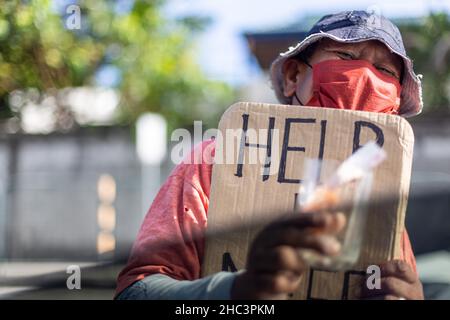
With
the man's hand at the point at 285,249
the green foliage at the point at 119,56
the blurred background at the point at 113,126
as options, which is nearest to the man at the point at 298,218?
the man's hand at the point at 285,249

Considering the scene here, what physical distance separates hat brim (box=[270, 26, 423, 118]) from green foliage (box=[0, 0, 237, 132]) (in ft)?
4.26

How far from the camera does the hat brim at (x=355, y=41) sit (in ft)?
5.81

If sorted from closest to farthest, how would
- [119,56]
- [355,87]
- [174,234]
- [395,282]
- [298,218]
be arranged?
[298,218], [395,282], [174,234], [355,87], [119,56]

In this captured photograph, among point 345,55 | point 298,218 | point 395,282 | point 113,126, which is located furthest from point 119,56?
point 298,218

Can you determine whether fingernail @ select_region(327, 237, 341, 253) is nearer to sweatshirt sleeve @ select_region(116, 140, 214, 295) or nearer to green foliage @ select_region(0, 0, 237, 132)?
sweatshirt sleeve @ select_region(116, 140, 214, 295)

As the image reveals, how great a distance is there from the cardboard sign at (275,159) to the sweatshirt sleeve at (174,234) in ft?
0.11

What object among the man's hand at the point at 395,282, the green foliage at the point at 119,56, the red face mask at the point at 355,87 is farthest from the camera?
the green foliage at the point at 119,56

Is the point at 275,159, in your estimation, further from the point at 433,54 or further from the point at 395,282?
the point at 433,54

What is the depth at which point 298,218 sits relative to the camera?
4.25ft

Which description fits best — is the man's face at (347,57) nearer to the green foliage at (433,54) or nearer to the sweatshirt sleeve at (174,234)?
the sweatshirt sleeve at (174,234)

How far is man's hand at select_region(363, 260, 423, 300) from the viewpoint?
1487 millimetres

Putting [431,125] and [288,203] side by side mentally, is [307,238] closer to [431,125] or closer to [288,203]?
[288,203]

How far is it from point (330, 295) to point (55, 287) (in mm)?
1556

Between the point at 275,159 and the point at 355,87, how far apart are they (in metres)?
0.30
